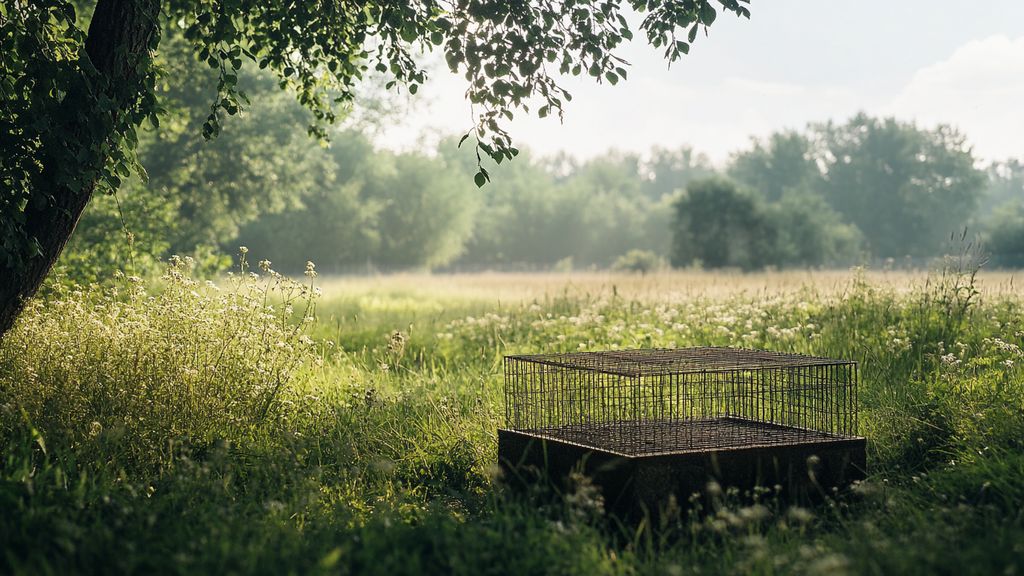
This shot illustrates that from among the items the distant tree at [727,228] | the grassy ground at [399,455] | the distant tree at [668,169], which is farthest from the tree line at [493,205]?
the distant tree at [668,169]

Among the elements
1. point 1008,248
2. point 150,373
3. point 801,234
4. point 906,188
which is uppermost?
point 906,188

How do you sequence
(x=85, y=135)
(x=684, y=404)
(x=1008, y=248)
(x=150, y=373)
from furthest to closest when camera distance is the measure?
1. (x=1008, y=248)
2. (x=150, y=373)
3. (x=85, y=135)
4. (x=684, y=404)

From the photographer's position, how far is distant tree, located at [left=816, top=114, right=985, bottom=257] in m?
61.3

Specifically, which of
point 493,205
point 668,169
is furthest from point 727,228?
point 668,169

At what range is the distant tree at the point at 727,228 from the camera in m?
38.1

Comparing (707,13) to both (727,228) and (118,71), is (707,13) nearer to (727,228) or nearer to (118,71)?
(118,71)

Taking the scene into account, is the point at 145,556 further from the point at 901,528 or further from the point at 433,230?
the point at 433,230

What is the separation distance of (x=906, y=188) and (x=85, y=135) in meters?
62.8

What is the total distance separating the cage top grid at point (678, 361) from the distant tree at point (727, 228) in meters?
31.6

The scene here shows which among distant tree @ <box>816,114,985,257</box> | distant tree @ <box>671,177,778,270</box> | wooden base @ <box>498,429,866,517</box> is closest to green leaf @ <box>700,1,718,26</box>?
wooden base @ <box>498,429,866,517</box>

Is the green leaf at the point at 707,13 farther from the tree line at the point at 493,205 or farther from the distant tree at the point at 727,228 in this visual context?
the distant tree at the point at 727,228

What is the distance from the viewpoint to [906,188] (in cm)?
6150

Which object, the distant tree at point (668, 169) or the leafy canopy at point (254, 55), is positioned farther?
the distant tree at point (668, 169)

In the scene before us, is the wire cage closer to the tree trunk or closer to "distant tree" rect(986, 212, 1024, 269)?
the tree trunk
